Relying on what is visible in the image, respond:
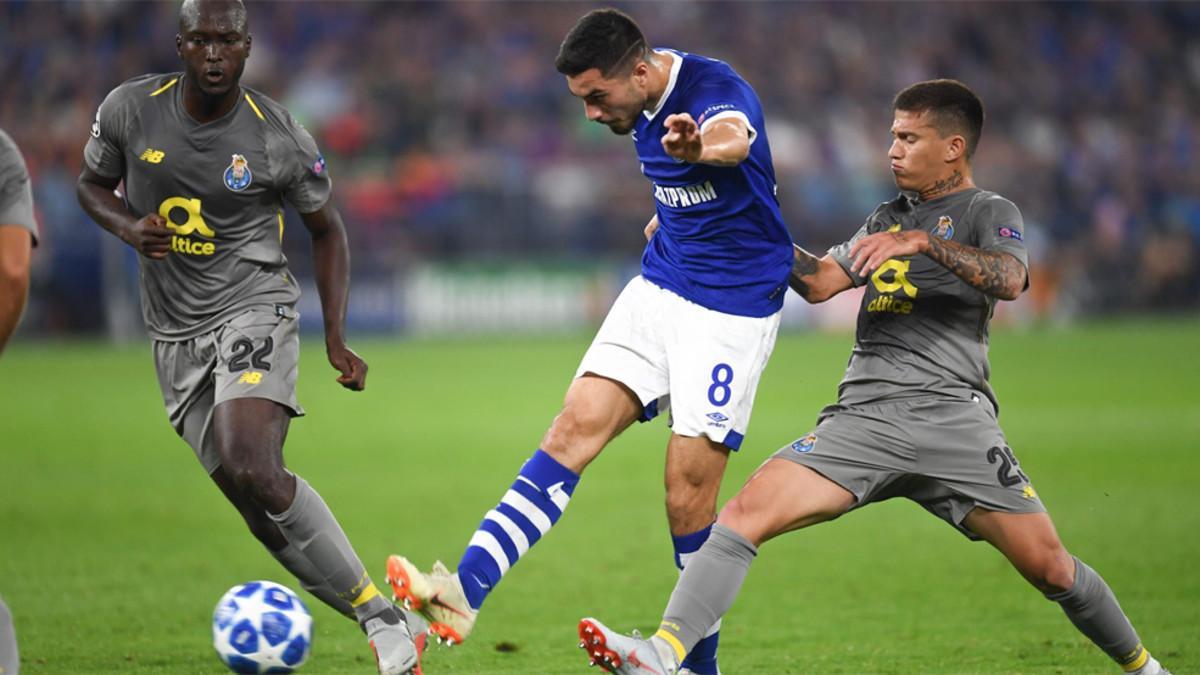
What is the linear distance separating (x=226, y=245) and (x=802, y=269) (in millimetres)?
2249

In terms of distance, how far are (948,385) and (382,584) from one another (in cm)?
381

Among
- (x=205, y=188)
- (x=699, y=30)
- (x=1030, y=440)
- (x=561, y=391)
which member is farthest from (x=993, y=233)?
(x=699, y=30)

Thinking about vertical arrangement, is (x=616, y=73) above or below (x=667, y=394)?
above

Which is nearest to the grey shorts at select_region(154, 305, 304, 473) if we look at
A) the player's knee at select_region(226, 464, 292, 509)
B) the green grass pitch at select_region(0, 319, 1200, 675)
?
the player's knee at select_region(226, 464, 292, 509)

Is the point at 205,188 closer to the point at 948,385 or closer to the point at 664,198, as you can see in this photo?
the point at 664,198

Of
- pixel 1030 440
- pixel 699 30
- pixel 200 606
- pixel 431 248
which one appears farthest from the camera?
pixel 699 30

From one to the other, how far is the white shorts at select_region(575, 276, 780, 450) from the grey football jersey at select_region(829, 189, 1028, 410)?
0.38 m

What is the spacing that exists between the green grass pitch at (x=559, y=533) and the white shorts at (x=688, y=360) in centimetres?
112

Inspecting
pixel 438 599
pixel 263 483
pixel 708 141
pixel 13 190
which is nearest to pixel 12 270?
pixel 13 190

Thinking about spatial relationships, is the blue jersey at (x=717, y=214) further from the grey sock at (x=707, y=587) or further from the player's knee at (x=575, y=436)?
the grey sock at (x=707, y=587)

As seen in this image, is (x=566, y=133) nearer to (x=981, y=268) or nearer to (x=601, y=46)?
(x=601, y=46)

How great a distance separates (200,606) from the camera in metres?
7.20

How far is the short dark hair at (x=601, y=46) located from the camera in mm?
5156

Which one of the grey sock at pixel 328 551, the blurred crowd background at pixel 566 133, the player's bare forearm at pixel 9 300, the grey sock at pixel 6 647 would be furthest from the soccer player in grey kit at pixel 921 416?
the blurred crowd background at pixel 566 133
